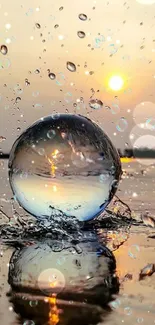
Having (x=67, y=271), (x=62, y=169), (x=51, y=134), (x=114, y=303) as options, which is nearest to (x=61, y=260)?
(x=67, y=271)

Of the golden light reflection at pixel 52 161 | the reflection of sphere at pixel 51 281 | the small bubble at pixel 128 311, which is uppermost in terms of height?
the small bubble at pixel 128 311

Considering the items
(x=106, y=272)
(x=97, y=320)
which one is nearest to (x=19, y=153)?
(x=106, y=272)

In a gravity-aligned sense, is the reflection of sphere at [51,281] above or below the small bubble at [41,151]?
above

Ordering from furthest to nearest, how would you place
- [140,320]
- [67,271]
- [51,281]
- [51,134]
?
[51,134] → [67,271] → [51,281] → [140,320]

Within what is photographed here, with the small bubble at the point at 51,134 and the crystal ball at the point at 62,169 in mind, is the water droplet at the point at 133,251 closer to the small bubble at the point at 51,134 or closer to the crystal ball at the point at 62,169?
the crystal ball at the point at 62,169

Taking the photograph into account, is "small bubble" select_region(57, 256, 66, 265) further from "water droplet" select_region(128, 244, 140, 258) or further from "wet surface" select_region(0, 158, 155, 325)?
"water droplet" select_region(128, 244, 140, 258)

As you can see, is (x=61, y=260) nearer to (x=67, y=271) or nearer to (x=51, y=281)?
(x=67, y=271)

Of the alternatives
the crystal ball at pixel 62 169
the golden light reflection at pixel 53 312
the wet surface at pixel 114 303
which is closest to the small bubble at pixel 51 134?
the crystal ball at pixel 62 169
